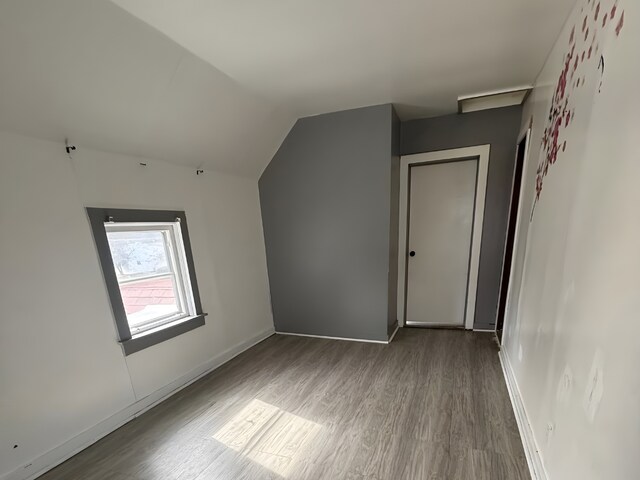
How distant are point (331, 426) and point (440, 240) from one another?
7.16ft

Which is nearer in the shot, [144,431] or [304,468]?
[304,468]

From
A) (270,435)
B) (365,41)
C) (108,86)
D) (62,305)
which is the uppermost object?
(365,41)

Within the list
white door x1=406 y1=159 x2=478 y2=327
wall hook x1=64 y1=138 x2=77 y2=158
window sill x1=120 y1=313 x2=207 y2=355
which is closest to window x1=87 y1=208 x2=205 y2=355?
window sill x1=120 y1=313 x2=207 y2=355

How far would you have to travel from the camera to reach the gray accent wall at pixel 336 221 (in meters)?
2.55

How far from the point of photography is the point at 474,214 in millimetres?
2760

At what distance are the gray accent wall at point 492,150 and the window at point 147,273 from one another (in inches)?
99.4

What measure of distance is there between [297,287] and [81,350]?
1887 millimetres

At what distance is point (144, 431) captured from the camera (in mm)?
1771

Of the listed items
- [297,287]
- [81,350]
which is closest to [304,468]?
[81,350]

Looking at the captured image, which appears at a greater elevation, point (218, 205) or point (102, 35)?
point (102, 35)

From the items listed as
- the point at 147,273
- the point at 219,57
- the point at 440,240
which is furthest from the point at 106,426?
the point at 440,240

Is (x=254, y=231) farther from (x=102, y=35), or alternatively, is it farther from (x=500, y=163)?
(x=500, y=163)

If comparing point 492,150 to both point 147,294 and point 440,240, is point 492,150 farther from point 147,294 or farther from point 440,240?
point 147,294

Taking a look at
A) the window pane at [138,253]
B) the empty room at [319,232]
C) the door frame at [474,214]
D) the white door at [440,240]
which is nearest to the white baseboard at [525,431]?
the empty room at [319,232]
